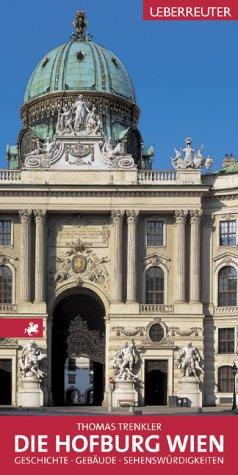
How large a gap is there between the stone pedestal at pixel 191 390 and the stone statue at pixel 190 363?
13.0 inches

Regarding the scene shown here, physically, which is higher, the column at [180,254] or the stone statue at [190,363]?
the column at [180,254]

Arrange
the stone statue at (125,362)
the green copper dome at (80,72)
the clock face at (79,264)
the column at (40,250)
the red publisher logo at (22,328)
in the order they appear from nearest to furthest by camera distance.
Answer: the stone statue at (125,362), the red publisher logo at (22,328), the column at (40,250), the clock face at (79,264), the green copper dome at (80,72)

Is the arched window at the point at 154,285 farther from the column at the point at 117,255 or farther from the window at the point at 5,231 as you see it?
the window at the point at 5,231

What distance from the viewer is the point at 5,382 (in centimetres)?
6078

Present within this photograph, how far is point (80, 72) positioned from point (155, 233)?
54.6 feet

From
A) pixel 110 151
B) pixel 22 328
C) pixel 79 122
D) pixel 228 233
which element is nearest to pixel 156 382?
pixel 22 328

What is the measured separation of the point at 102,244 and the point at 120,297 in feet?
12.7

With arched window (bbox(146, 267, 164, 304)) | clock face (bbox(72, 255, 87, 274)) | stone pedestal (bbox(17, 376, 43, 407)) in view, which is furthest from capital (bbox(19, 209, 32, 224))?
stone pedestal (bbox(17, 376, 43, 407))

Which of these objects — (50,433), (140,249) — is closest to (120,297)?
(140,249)

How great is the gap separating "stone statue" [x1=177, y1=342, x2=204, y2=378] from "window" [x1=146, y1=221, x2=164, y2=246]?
7.25 meters

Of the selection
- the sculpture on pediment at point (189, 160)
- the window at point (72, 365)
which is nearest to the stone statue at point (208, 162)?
the sculpture on pediment at point (189, 160)

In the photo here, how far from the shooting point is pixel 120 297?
199ft

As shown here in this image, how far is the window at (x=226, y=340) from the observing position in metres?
60.8

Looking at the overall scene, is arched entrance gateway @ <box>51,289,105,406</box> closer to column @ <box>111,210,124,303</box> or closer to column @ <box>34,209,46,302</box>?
column @ <box>111,210,124,303</box>
